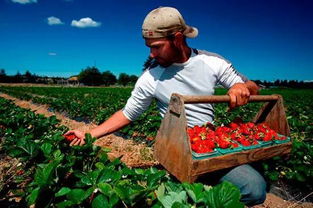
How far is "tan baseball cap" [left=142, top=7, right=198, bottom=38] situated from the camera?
198 centimetres

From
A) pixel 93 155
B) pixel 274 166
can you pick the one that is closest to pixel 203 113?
pixel 93 155

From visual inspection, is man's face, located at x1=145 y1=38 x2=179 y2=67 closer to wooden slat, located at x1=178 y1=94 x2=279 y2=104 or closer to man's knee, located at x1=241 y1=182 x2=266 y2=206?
→ wooden slat, located at x1=178 y1=94 x2=279 y2=104

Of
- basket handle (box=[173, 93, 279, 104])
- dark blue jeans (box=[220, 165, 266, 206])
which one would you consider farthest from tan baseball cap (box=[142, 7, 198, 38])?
dark blue jeans (box=[220, 165, 266, 206])

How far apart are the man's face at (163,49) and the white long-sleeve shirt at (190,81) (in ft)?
0.43

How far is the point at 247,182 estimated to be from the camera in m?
1.68

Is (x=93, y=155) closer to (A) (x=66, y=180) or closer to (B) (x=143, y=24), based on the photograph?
(A) (x=66, y=180)

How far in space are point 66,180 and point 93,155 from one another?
326 millimetres

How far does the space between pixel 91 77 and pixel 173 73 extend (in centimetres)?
8091

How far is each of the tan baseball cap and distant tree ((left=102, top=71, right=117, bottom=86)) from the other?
83726mm

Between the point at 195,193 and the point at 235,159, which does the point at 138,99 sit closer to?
the point at 235,159

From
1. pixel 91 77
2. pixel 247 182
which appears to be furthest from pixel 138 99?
pixel 91 77

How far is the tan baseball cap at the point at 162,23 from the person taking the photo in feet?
6.51

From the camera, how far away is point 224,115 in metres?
8.02

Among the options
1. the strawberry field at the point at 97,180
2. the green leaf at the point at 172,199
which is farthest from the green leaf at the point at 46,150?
the green leaf at the point at 172,199
